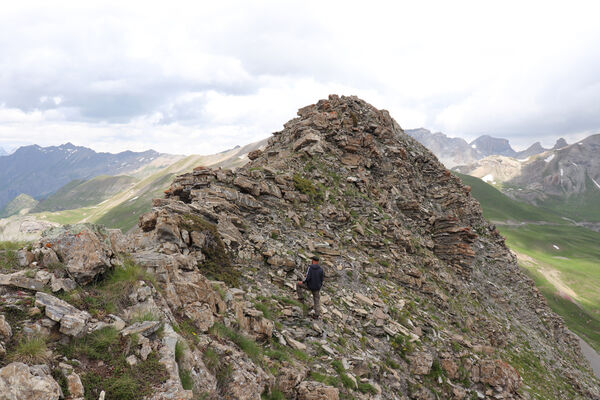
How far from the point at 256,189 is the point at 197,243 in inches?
382

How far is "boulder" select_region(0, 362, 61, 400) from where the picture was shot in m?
5.95

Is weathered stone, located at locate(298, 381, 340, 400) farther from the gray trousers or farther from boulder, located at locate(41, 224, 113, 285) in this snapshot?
boulder, located at locate(41, 224, 113, 285)

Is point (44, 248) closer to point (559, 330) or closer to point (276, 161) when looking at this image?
point (276, 161)

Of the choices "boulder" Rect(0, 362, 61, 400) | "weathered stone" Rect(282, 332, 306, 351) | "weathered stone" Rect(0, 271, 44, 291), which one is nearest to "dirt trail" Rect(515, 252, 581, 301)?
"weathered stone" Rect(282, 332, 306, 351)

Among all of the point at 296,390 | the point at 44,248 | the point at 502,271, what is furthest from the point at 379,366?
the point at 502,271

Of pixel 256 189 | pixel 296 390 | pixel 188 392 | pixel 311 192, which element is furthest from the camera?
pixel 311 192

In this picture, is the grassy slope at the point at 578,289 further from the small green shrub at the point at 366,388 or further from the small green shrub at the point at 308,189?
the small green shrub at the point at 366,388

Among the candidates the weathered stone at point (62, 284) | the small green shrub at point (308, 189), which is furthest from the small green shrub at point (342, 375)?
the small green shrub at point (308, 189)

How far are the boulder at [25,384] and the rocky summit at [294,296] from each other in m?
0.03

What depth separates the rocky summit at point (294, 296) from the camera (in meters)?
8.16

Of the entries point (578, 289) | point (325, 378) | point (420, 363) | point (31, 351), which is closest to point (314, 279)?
point (325, 378)

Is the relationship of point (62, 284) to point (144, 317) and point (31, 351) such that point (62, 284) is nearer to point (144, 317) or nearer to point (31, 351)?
point (144, 317)

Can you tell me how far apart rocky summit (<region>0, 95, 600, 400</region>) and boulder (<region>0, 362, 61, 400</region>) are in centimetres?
3

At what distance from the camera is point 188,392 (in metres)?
7.90
